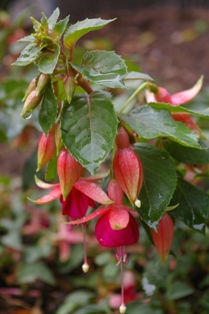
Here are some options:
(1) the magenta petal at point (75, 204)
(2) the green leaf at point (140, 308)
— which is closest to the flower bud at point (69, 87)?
(1) the magenta petal at point (75, 204)

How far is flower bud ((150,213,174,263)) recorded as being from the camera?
0.75m

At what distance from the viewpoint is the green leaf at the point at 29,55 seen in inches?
27.3

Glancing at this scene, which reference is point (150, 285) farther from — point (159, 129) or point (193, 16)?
point (193, 16)

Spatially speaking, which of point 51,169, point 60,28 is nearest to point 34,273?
point 51,169

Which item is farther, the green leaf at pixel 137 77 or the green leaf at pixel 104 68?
the green leaf at pixel 137 77

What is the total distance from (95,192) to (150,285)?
336 millimetres

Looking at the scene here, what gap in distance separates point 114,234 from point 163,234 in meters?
0.10

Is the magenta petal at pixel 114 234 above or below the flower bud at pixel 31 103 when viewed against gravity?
below

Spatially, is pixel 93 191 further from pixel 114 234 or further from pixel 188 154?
pixel 188 154

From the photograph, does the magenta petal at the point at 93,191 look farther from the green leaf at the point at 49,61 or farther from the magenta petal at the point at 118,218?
the green leaf at the point at 49,61

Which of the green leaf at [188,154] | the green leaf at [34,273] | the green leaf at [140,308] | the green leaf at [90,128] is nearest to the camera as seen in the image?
the green leaf at [90,128]

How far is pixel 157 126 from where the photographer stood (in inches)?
28.6

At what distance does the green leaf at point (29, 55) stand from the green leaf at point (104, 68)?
0.05 metres

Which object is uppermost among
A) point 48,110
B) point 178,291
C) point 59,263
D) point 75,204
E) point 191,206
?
point 48,110
